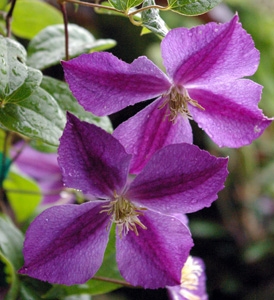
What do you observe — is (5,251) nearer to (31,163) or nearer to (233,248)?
(31,163)

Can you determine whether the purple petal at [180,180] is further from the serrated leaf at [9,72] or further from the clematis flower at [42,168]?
the clematis flower at [42,168]

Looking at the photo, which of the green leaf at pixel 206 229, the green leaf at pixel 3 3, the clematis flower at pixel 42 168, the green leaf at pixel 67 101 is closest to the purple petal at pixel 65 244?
the green leaf at pixel 67 101

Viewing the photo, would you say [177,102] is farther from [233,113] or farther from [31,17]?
[31,17]

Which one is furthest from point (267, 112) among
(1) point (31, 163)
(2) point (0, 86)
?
(2) point (0, 86)

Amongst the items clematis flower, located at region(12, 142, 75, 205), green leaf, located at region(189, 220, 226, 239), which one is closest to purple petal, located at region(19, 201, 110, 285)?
clematis flower, located at region(12, 142, 75, 205)

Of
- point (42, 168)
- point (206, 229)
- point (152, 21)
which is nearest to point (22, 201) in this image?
point (42, 168)
